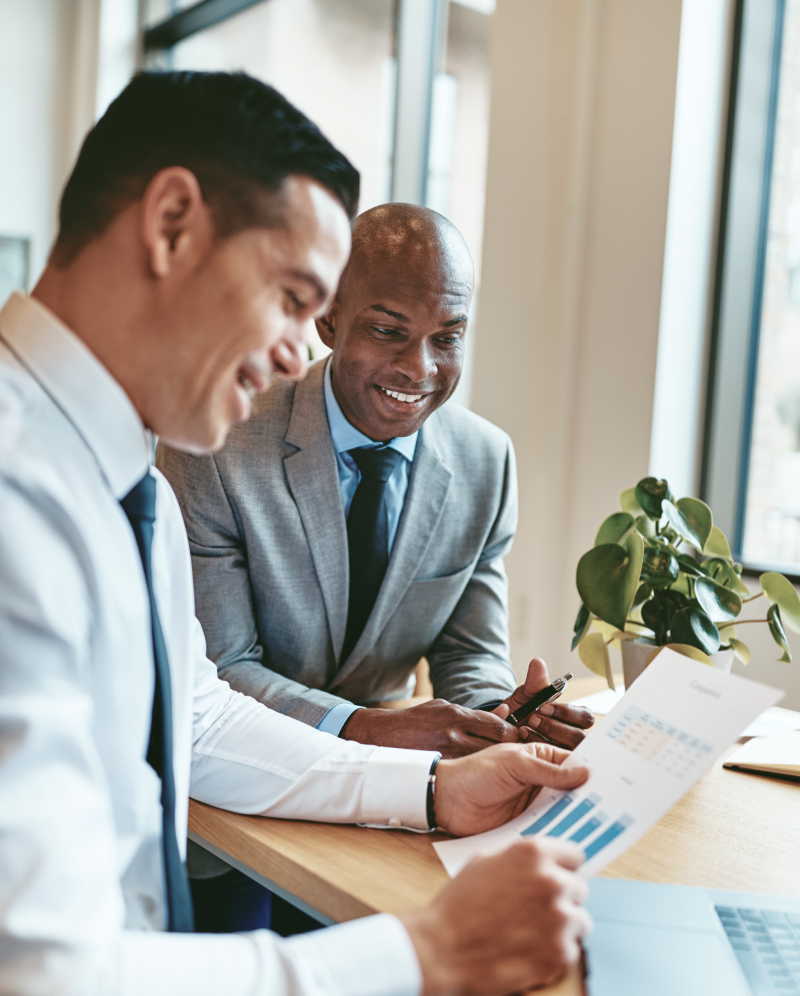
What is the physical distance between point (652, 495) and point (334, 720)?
597mm

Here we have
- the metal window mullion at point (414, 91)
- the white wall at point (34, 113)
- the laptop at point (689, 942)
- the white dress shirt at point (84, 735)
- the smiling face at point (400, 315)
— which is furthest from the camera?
the white wall at point (34, 113)

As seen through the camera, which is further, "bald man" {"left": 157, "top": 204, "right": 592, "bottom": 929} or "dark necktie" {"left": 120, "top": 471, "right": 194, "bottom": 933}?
"bald man" {"left": 157, "top": 204, "right": 592, "bottom": 929}

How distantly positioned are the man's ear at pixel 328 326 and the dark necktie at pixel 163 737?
29.9 inches

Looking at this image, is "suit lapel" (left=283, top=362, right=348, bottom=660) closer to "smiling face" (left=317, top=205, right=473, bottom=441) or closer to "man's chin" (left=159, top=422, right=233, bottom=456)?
"smiling face" (left=317, top=205, right=473, bottom=441)

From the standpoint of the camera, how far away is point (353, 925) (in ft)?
2.14

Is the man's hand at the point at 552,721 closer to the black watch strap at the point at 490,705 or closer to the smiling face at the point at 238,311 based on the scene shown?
the black watch strap at the point at 490,705

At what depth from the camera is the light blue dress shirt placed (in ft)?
4.91

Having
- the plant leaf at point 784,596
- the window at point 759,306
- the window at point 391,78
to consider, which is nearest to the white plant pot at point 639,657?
the plant leaf at point 784,596

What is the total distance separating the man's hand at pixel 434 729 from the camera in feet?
3.64

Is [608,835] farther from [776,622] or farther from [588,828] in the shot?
[776,622]

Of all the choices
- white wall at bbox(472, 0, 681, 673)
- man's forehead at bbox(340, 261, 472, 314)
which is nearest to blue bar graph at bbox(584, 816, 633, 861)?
man's forehead at bbox(340, 261, 472, 314)

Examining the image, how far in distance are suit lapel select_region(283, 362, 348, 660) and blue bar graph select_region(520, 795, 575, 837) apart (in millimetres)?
624

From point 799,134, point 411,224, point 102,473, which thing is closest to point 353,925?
point 102,473

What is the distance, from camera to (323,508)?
1.43 m
